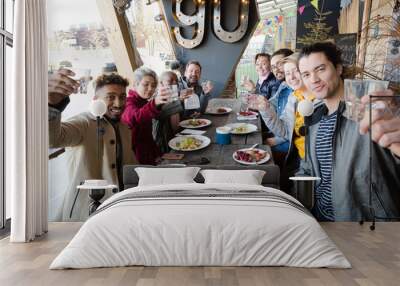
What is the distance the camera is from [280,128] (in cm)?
654

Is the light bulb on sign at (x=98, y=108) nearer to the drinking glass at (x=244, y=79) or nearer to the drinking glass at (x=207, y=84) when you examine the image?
the drinking glass at (x=207, y=84)

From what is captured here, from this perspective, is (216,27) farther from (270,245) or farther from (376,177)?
(270,245)

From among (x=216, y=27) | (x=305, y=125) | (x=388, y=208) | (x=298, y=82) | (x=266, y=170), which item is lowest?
(x=388, y=208)

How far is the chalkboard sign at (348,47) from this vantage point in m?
6.46

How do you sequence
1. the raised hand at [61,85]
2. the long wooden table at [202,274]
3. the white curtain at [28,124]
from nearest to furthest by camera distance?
the long wooden table at [202,274], the white curtain at [28,124], the raised hand at [61,85]

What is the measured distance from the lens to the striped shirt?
253 inches

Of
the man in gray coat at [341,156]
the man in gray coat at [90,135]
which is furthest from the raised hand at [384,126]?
the man in gray coat at [90,135]

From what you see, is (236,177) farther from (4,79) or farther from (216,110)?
(4,79)

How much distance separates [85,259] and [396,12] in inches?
189

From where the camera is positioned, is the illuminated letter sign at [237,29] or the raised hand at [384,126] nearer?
the raised hand at [384,126]

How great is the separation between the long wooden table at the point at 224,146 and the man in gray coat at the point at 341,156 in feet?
2.29

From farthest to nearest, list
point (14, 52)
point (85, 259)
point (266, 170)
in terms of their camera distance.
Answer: point (266, 170) → point (14, 52) → point (85, 259)

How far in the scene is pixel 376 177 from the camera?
21.0ft

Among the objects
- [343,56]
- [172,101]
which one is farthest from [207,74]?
[343,56]
